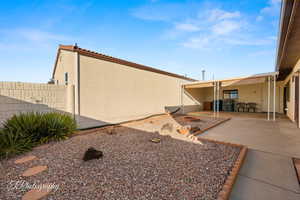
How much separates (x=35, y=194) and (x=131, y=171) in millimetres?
1363

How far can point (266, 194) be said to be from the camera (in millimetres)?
1812

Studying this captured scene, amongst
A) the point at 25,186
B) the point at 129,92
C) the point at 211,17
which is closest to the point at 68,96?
the point at 129,92

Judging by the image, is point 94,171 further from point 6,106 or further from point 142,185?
point 6,106

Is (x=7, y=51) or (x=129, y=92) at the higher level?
(x=7, y=51)

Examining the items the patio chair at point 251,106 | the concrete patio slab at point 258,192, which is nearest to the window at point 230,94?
the patio chair at point 251,106

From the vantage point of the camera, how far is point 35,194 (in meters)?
1.75

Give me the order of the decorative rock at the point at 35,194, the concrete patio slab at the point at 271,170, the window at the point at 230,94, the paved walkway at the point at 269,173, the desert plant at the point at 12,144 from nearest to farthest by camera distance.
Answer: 1. the decorative rock at the point at 35,194
2. the paved walkway at the point at 269,173
3. the concrete patio slab at the point at 271,170
4. the desert plant at the point at 12,144
5. the window at the point at 230,94

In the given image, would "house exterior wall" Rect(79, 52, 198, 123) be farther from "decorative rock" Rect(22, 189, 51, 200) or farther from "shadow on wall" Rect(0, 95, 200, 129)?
"decorative rock" Rect(22, 189, 51, 200)

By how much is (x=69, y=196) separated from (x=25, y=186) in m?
0.84

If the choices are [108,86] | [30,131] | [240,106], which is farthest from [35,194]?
[240,106]

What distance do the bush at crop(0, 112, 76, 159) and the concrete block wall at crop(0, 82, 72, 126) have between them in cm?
68

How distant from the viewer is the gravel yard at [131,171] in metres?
1.76

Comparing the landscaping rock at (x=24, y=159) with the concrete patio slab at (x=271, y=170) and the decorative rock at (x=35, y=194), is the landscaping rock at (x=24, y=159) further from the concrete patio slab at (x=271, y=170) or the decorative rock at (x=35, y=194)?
the concrete patio slab at (x=271, y=170)

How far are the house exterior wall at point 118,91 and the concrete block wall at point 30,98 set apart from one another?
29.2 inches
